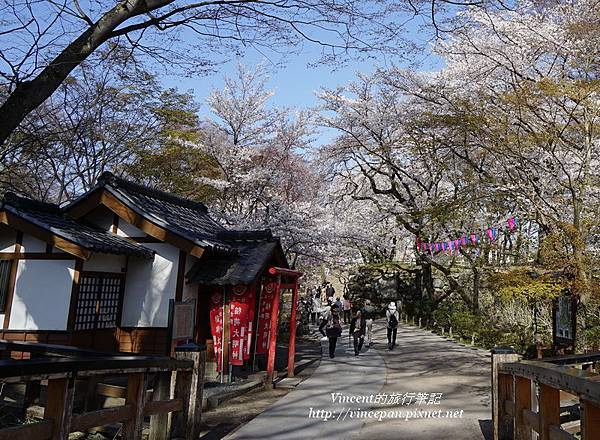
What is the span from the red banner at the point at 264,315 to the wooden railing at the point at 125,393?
15.2ft

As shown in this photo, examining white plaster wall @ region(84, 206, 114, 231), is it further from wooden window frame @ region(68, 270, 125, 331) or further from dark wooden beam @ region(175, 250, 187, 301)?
dark wooden beam @ region(175, 250, 187, 301)

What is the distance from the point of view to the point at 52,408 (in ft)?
10.2

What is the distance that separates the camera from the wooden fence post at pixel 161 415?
468 cm

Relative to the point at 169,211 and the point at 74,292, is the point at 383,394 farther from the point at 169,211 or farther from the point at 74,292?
the point at 169,211

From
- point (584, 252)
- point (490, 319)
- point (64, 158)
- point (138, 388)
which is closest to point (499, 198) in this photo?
point (584, 252)

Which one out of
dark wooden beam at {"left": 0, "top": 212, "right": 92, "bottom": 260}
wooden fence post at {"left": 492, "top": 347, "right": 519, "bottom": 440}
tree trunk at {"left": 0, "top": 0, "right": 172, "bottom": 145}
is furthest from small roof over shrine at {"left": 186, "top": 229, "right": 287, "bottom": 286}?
tree trunk at {"left": 0, "top": 0, "right": 172, "bottom": 145}

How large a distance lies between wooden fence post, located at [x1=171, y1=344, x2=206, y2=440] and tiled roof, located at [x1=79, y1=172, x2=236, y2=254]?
4286 millimetres

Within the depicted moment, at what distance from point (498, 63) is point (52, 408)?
11.8 meters

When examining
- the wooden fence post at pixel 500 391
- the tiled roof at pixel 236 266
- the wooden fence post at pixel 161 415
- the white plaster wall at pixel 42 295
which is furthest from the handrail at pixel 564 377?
the white plaster wall at pixel 42 295

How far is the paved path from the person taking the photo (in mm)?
6051

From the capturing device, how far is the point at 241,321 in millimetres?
9539

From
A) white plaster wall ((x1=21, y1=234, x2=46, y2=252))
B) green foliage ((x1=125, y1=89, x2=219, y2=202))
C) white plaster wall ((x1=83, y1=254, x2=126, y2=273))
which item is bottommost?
white plaster wall ((x1=83, y1=254, x2=126, y2=273))

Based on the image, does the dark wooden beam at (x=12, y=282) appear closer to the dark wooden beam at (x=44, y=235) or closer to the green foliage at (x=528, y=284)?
the dark wooden beam at (x=44, y=235)

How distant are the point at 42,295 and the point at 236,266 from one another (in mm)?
3745
